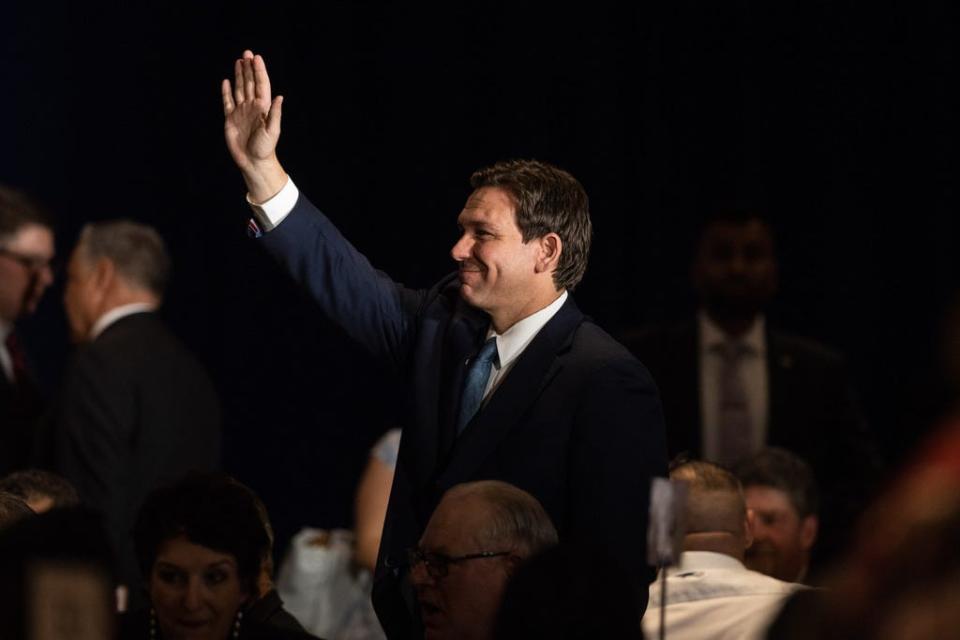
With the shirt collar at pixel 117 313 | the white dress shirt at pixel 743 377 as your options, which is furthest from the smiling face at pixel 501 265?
the shirt collar at pixel 117 313

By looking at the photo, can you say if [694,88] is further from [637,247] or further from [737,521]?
[737,521]

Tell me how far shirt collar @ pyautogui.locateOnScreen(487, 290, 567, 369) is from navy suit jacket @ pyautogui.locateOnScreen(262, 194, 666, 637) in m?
0.02

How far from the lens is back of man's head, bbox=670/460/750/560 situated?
3.38m

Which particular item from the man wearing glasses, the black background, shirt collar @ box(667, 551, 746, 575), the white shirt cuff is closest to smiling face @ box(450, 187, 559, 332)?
the white shirt cuff

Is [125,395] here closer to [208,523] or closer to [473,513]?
[208,523]

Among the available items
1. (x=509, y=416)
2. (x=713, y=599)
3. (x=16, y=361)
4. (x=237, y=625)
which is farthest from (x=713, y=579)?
(x=16, y=361)

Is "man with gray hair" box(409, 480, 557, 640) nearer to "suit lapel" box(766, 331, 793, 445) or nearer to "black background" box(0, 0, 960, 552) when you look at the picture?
"suit lapel" box(766, 331, 793, 445)

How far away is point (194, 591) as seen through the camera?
318cm

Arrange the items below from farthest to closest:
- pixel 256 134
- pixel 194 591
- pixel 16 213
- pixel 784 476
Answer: pixel 16 213
pixel 784 476
pixel 256 134
pixel 194 591

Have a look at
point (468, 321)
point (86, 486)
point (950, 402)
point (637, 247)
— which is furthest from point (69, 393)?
point (950, 402)

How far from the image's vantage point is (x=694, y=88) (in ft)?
20.6

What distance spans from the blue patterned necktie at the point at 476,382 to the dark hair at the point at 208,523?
0.41 meters

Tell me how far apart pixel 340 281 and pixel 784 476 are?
1350mm

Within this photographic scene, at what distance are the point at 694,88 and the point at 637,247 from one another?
559mm
